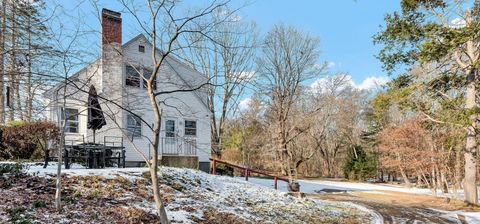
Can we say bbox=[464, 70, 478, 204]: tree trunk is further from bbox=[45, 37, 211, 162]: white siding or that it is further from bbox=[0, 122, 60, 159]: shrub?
bbox=[0, 122, 60, 159]: shrub

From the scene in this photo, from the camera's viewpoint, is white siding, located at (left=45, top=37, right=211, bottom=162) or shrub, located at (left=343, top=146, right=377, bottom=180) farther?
shrub, located at (left=343, top=146, right=377, bottom=180)

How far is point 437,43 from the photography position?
1352cm

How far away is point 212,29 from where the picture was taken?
16.0 feet

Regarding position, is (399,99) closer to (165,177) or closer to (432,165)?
(432,165)

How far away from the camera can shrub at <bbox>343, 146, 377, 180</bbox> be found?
30.7 metres

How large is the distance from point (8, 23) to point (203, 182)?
6.41 meters

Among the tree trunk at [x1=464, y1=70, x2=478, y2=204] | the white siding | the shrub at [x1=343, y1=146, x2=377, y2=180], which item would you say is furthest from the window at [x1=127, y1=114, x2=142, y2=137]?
the shrub at [x1=343, y1=146, x2=377, y2=180]

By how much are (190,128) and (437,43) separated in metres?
11.8

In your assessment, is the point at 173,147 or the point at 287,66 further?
the point at 287,66

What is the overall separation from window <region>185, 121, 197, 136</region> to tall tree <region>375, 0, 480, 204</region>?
984 centimetres

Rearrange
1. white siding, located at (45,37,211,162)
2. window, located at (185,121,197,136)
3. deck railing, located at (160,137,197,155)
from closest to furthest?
white siding, located at (45,37,211,162), deck railing, located at (160,137,197,155), window, located at (185,121,197,136)

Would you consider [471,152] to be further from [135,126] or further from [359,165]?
[359,165]

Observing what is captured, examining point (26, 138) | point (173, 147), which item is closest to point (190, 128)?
point (173, 147)

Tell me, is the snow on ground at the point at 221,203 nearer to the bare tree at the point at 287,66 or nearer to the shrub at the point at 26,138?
the shrub at the point at 26,138
